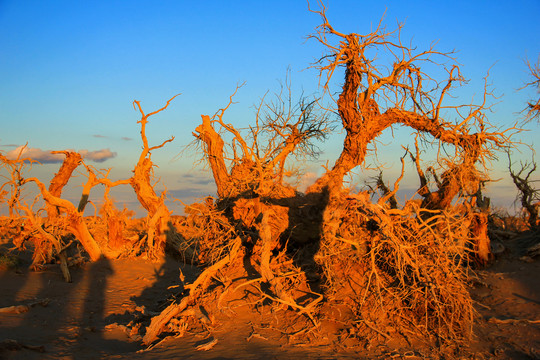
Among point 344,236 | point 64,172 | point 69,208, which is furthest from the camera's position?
point 64,172

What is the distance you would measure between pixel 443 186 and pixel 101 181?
9.94 m

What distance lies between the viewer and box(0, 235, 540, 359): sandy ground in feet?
20.2

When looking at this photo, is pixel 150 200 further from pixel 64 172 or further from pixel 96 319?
pixel 96 319

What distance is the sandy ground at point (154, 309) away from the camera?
20.2ft

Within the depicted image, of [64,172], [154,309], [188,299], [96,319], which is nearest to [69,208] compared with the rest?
[64,172]

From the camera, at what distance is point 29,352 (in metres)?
5.90

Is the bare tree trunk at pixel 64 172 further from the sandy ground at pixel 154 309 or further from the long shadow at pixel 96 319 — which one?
the long shadow at pixel 96 319

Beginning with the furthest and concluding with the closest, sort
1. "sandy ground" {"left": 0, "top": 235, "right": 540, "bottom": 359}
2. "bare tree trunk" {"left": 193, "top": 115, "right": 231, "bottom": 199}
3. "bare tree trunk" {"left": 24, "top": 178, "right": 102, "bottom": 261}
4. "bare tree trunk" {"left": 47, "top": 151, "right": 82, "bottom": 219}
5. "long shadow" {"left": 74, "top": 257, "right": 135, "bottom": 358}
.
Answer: "bare tree trunk" {"left": 47, "top": 151, "right": 82, "bottom": 219} → "bare tree trunk" {"left": 24, "top": 178, "right": 102, "bottom": 261} → "bare tree trunk" {"left": 193, "top": 115, "right": 231, "bottom": 199} → "long shadow" {"left": 74, "top": 257, "right": 135, "bottom": 358} → "sandy ground" {"left": 0, "top": 235, "right": 540, "bottom": 359}

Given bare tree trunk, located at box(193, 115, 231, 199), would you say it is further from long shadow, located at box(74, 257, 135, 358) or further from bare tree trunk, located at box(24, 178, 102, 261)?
bare tree trunk, located at box(24, 178, 102, 261)

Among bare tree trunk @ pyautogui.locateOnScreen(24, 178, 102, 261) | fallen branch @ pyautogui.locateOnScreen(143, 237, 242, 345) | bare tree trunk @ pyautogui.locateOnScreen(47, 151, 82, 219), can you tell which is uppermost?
bare tree trunk @ pyautogui.locateOnScreen(47, 151, 82, 219)

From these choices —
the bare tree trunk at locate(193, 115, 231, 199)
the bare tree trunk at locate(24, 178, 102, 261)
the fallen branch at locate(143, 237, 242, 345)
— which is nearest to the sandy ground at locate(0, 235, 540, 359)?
the fallen branch at locate(143, 237, 242, 345)

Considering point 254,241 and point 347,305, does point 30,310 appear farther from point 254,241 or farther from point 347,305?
point 347,305

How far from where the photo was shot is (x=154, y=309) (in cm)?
916

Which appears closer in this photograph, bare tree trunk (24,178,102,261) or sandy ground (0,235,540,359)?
sandy ground (0,235,540,359)
